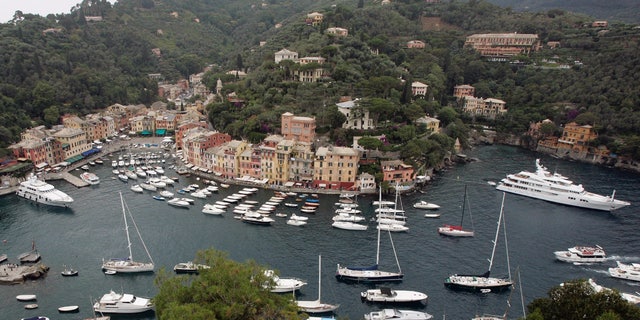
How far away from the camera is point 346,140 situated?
7019cm

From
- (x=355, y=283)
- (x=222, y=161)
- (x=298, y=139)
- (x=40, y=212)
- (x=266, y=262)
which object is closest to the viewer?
(x=355, y=283)

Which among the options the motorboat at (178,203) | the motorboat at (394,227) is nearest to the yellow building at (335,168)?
the motorboat at (394,227)

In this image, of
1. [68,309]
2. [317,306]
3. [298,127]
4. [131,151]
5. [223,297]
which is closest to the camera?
[223,297]

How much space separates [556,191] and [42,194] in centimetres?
7445

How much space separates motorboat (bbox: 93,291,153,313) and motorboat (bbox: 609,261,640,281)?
148 ft

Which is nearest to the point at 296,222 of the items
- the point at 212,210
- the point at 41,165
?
the point at 212,210

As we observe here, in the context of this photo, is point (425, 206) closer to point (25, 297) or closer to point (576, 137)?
point (25, 297)

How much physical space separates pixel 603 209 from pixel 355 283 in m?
41.5

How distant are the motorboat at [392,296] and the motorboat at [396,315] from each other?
66.7 inches

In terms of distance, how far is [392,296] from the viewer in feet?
118

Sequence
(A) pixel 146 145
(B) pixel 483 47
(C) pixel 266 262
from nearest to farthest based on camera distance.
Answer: (C) pixel 266 262
(A) pixel 146 145
(B) pixel 483 47

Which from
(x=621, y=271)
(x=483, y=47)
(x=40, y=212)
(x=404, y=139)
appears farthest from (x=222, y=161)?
(x=483, y=47)

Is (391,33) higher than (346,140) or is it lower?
higher

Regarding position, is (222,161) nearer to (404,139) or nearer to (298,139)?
(298,139)
